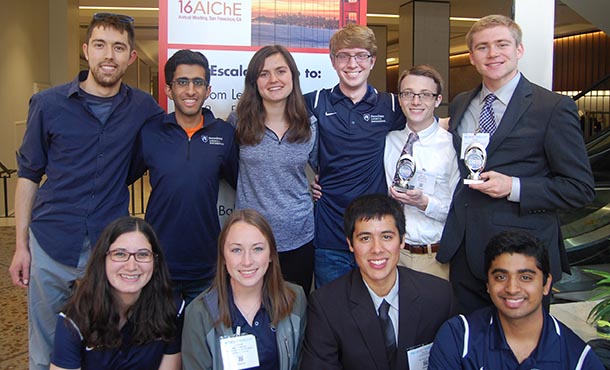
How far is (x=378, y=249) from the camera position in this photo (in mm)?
2396

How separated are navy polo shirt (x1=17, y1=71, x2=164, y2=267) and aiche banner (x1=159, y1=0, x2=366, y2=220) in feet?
2.36

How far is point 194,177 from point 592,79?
15.4 m

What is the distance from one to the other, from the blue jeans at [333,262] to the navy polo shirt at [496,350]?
0.81 metres

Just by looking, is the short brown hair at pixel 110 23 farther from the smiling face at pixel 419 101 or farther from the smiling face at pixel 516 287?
the smiling face at pixel 516 287

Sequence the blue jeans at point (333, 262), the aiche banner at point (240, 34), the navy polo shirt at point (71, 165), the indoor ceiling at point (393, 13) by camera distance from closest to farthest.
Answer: the navy polo shirt at point (71, 165)
the blue jeans at point (333, 262)
the aiche banner at point (240, 34)
the indoor ceiling at point (393, 13)

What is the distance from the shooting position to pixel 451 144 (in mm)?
2869

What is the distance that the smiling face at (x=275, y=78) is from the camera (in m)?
2.93

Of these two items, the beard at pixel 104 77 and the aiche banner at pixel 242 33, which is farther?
the aiche banner at pixel 242 33

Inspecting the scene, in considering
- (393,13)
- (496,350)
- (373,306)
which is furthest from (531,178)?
(393,13)

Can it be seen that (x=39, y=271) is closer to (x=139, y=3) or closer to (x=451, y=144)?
(x=451, y=144)

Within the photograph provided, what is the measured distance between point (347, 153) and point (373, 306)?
0.89 metres

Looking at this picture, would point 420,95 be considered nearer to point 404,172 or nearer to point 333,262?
point 404,172

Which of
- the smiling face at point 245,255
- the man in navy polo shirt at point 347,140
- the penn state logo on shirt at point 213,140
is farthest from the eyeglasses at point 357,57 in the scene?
the smiling face at point 245,255

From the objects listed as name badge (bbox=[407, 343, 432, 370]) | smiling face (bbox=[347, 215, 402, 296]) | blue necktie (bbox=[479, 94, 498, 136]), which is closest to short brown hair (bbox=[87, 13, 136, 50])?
smiling face (bbox=[347, 215, 402, 296])
